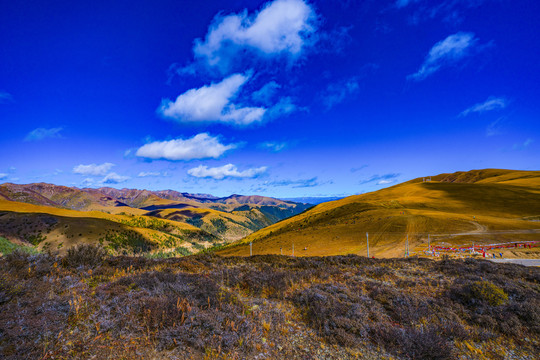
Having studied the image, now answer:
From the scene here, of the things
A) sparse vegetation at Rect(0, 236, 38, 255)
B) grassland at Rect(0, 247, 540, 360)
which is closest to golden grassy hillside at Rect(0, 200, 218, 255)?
sparse vegetation at Rect(0, 236, 38, 255)

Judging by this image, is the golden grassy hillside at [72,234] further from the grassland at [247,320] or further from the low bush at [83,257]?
the grassland at [247,320]

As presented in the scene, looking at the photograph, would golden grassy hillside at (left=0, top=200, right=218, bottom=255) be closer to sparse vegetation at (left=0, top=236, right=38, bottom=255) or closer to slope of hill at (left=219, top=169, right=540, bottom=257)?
slope of hill at (left=219, top=169, right=540, bottom=257)

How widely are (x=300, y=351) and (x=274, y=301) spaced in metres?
2.76

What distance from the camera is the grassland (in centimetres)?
451

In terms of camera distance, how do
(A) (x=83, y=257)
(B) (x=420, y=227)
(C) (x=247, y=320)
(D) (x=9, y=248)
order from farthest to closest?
(B) (x=420, y=227), (D) (x=9, y=248), (A) (x=83, y=257), (C) (x=247, y=320)

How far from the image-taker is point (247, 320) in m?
5.73

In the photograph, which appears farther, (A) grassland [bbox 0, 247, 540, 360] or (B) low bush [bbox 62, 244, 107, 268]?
(B) low bush [bbox 62, 244, 107, 268]

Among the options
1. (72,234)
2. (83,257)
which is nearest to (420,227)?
(83,257)

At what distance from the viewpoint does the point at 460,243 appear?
99.8ft

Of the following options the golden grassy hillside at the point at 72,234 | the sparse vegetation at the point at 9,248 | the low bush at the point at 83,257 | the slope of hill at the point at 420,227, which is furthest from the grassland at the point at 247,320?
the golden grassy hillside at the point at 72,234

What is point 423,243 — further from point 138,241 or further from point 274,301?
point 138,241

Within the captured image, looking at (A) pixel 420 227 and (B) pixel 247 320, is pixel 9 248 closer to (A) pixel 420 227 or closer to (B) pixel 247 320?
(B) pixel 247 320

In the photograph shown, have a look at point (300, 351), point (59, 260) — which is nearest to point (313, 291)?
point (300, 351)

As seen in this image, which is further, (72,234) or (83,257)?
(72,234)
